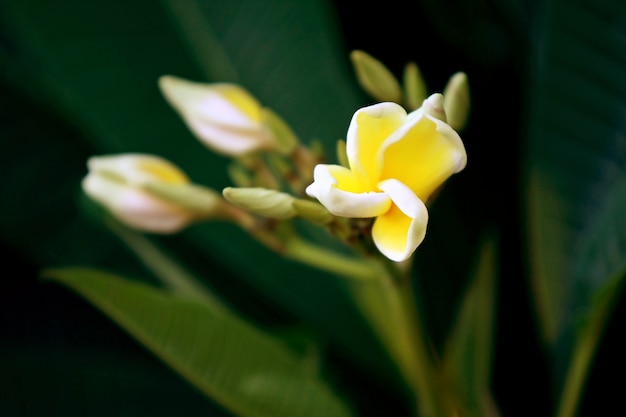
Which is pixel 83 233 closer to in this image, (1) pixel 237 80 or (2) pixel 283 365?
(1) pixel 237 80

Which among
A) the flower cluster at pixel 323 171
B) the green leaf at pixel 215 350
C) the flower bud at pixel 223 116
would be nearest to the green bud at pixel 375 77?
the flower cluster at pixel 323 171

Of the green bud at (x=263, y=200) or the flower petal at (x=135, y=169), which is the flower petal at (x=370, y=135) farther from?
the flower petal at (x=135, y=169)

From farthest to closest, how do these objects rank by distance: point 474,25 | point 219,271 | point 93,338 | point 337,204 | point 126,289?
1. point 219,271
2. point 93,338
3. point 474,25
4. point 126,289
5. point 337,204

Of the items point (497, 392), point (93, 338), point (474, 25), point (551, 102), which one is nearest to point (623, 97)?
point (551, 102)

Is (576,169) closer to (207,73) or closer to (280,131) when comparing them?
(280,131)

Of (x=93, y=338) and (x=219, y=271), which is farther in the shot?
(x=219, y=271)

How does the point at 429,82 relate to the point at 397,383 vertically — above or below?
above
